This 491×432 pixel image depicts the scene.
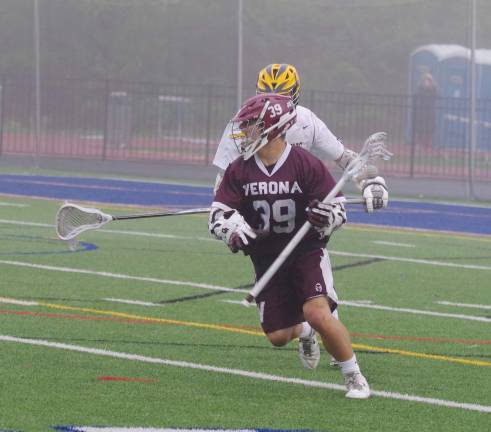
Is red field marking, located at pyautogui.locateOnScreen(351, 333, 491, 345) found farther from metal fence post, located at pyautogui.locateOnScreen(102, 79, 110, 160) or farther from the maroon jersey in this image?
metal fence post, located at pyautogui.locateOnScreen(102, 79, 110, 160)

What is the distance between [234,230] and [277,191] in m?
0.33

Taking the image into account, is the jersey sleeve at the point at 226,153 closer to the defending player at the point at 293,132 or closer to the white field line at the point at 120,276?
the defending player at the point at 293,132

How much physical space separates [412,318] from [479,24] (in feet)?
40.0

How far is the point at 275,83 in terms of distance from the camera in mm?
8289

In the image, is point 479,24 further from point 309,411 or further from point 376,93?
point 309,411

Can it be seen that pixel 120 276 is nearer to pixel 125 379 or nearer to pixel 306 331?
pixel 306 331

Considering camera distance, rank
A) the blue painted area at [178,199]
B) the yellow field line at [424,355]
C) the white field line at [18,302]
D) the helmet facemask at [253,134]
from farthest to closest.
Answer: the blue painted area at [178,199] → the white field line at [18,302] → the yellow field line at [424,355] → the helmet facemask at [253,134]

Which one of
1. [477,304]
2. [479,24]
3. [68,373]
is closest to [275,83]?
[68,373]

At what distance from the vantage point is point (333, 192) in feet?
23.0

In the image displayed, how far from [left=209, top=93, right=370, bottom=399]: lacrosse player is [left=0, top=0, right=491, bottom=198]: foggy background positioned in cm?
1426

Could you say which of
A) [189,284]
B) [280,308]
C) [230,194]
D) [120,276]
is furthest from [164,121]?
[230,194]

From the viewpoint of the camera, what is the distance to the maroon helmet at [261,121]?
7.07 metres

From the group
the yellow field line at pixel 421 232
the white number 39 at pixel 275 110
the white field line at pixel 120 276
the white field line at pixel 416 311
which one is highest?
the white number 39 at pixel 275 110

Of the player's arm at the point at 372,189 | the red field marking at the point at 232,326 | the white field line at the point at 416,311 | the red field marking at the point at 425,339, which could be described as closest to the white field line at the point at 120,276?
the white field line at the point at 416,311
